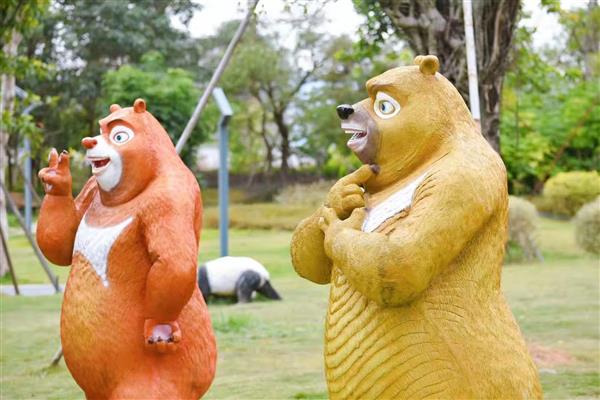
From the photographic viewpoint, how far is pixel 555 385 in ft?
20.2

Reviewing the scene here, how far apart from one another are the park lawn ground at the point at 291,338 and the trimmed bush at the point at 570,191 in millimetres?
6294

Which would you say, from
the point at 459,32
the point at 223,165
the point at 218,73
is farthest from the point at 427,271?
the point at 223,165

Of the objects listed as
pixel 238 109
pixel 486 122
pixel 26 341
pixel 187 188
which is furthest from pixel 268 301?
pixel 238 109

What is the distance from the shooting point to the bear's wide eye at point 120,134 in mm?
3562

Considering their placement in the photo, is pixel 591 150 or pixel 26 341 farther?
pixel 591 150

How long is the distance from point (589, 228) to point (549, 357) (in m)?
7.93

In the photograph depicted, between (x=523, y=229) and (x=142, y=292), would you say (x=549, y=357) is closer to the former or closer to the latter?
(x=142, y=292)

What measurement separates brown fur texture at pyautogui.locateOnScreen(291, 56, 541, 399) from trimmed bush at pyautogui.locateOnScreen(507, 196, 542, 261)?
1207cm

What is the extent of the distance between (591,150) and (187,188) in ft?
73.6

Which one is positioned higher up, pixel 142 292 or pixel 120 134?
pixel 120 134

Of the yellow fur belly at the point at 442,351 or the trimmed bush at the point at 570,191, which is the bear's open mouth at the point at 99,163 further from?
the trimmed bush at the point at 570,191

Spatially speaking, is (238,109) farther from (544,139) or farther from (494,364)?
(494,364)

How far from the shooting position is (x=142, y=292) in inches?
136

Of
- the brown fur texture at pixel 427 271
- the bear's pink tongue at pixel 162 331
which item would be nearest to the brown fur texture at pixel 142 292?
the bear's pink tongue at pixel 162 331
